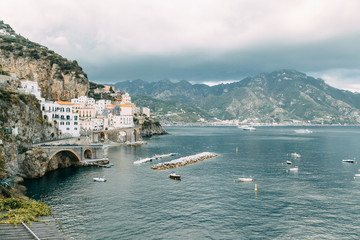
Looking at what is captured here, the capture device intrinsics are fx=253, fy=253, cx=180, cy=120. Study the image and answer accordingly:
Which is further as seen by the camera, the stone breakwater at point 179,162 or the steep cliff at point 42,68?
the steep cliff at point 42,68

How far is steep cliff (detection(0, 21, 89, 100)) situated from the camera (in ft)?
564

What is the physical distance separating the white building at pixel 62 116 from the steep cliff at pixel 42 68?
6708 cm

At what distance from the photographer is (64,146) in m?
93.2

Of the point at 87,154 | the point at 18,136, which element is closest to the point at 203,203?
the point at 18,136

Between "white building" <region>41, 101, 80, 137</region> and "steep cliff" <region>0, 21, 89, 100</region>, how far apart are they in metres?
67.1

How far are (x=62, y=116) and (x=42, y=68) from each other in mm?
78210

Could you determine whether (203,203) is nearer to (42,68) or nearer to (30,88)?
(30,88)

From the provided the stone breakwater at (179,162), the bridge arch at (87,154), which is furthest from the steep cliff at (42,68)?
the stone breakwater at (179,162)

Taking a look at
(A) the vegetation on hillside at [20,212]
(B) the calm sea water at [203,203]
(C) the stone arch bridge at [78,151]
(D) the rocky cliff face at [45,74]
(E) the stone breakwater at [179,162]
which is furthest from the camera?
(D) the rocky cliff face at [45,74]

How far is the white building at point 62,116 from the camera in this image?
366 ft

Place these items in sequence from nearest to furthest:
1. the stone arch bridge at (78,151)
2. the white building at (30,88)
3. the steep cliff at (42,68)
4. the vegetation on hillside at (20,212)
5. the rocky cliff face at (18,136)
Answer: the vegetation on hillside at (20,212) → the rocky cliff face at (18,136) → the stone arch bridge at (78,151) → the white building at (30,88) → the steep cliff at (42,68)

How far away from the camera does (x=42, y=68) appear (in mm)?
175625

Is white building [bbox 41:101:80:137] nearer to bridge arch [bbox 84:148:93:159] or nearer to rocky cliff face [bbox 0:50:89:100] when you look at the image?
bridge arch [bbox 84:148:93:159]

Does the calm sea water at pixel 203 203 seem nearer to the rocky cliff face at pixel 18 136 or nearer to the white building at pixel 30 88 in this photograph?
the rocky cliff face at pixel 18 136
